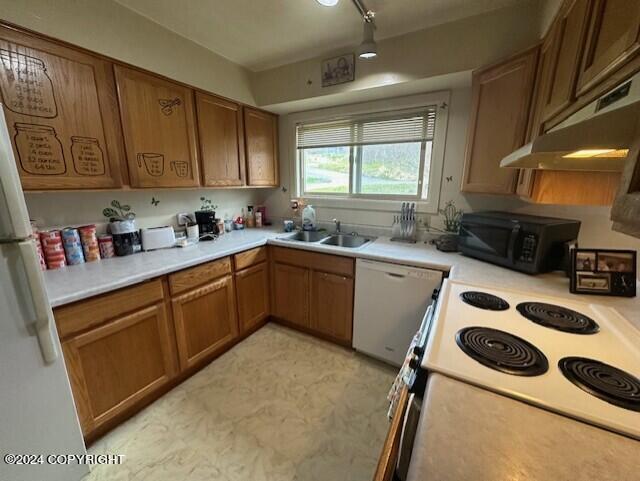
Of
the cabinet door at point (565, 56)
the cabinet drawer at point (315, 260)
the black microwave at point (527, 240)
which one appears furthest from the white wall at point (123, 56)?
the black microwave at point (527, 240)

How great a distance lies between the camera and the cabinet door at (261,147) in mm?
2479

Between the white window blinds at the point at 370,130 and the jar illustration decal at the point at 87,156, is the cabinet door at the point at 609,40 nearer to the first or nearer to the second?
the white window blinds at the point at 370,130

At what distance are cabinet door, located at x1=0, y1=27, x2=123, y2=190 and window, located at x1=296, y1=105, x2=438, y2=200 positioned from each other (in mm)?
1672

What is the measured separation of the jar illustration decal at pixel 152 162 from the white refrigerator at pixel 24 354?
0.75 metres

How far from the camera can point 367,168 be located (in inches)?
98.7

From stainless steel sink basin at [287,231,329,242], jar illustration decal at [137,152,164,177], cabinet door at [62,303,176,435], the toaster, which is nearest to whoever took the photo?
cabinet door at [62,303,176,435]

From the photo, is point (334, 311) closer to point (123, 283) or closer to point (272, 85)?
point (123, 283)

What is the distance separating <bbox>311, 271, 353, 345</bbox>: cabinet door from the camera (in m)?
2.08

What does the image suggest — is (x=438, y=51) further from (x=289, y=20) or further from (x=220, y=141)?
(x=220, y=141)

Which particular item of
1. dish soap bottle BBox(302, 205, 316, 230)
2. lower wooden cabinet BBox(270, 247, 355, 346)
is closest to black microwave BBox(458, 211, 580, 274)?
lower wooden cabinet BBox(270, 247, 355, 346)

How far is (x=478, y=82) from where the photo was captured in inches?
64.2

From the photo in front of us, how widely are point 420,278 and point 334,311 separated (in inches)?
30.7

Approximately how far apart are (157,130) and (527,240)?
2.41m

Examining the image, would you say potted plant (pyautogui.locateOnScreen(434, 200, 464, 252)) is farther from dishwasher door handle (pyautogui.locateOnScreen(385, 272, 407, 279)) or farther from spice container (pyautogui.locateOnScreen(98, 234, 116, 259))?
spice container (pyautogui.locateOnScreen(98, 234, 116, 259))
